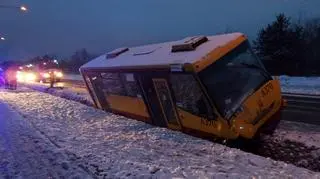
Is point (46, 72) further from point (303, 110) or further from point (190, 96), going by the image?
point (190, 96)

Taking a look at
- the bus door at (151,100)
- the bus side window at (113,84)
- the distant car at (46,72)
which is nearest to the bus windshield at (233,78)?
the bus door at (151,100)

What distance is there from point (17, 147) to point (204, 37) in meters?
6.29

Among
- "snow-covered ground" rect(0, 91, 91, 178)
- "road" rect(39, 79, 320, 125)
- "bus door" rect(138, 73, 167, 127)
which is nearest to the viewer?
"snow-covered ground" rect(0, 91, 91, 178)

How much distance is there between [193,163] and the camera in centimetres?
916

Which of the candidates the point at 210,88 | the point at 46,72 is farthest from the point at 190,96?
the point at 46,72

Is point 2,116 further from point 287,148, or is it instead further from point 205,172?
point 205,172

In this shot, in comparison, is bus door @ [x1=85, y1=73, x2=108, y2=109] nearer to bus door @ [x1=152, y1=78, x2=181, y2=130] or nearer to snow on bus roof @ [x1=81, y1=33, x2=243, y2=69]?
snow on bus roof @ [x1=81, y1=33, x2=243, y2=69]

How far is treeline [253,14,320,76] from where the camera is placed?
46.5 m

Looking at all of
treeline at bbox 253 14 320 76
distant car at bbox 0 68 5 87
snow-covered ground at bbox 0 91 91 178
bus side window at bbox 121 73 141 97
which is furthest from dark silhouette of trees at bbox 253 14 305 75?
snow-covered ground at bbox 0 91 91 178

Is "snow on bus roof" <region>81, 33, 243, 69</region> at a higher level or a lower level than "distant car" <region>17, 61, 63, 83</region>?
higher

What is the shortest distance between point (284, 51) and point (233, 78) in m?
34.9

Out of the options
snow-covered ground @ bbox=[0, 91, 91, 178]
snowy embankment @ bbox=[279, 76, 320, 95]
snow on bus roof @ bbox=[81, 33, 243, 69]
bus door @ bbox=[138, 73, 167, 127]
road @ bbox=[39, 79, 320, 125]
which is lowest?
snowy embankment @ bbox=[279, 76, 320, 95]

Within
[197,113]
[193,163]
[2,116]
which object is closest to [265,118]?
[197,113]

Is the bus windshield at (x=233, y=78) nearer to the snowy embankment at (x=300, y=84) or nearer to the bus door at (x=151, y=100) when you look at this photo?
the bus door at (x=151, y=100)
